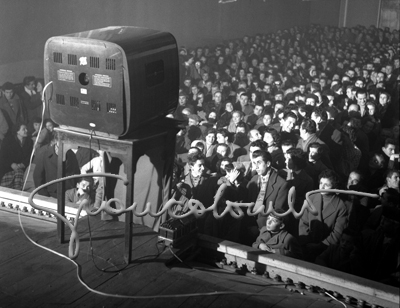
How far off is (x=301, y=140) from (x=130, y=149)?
2.03 metres

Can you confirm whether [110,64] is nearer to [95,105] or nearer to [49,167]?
[95,105]

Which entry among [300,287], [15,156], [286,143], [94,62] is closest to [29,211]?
[15,156]

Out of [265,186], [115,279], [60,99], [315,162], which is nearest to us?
[115,279]

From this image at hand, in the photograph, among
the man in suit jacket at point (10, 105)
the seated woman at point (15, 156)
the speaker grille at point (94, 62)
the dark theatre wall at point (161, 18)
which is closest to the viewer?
the speaker grille at point (94, 62)

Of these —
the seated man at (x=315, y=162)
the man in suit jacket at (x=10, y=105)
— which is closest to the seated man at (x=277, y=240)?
the seated man at (x=315, y=162)

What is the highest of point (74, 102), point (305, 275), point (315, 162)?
point (74, 102)

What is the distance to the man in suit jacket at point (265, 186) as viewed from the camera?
4742 mm

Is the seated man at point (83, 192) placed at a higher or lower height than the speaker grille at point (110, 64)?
lower

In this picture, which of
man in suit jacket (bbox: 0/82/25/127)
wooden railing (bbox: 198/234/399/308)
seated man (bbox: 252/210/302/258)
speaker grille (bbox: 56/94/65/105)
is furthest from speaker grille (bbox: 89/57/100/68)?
man in suit jacket (bbox: 0/82/25/127)

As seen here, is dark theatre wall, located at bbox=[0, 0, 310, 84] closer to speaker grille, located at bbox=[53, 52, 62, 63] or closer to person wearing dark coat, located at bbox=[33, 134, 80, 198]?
person wearing dark coat, located at bbox=[33, 134, 80, 198]

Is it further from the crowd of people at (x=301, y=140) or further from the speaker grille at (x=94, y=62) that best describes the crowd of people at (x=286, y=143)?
the speaker grille at (x=94, y=62)

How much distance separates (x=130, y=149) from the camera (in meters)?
4.14

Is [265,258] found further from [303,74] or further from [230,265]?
[303,74]

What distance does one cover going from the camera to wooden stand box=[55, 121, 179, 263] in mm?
4176
